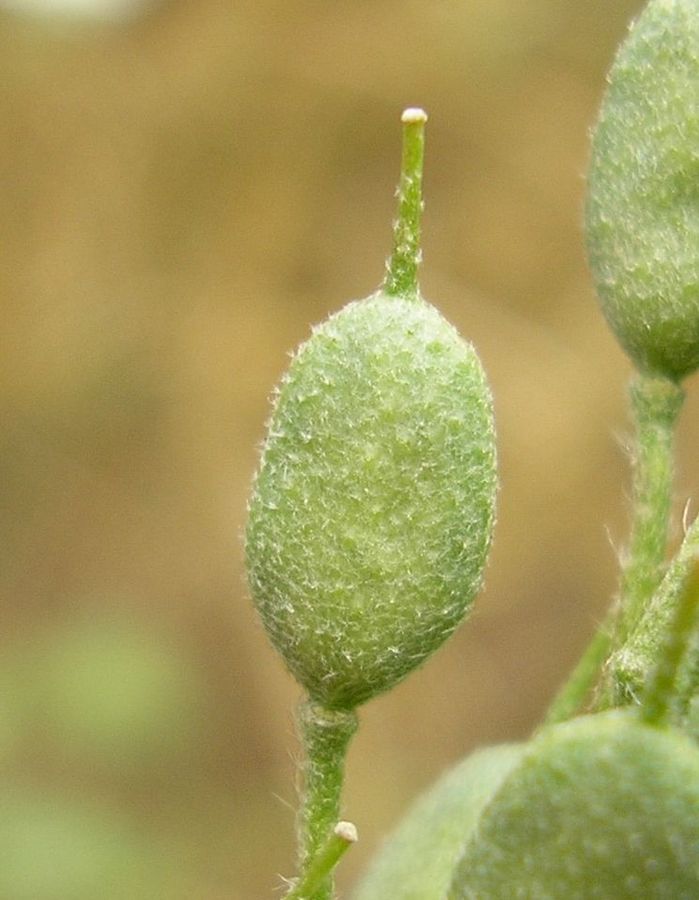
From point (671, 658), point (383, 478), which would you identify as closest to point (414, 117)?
point (383, 478)

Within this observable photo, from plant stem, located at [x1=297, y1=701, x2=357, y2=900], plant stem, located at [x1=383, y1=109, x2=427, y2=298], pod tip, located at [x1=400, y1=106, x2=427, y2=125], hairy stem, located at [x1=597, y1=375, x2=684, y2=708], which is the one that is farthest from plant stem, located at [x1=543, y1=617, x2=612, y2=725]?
pod tip, located at [x1=400, y1=106, x2=427, y2=125]

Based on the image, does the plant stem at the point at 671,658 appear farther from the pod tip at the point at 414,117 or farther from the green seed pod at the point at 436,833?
the green seed pod at the point at 436,833

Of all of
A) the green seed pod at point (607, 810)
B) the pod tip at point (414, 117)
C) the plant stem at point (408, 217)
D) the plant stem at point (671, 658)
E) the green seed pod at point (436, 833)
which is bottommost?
the green seed pod at point (436, 833)

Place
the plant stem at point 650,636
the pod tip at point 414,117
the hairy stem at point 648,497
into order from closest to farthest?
the plant stem at point 650,636 < the pod tip at point 414,117 < the hairy stem at point 648,497

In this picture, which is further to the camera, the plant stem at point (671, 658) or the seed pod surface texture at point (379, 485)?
the seed pod surface texture at point (379, 485)

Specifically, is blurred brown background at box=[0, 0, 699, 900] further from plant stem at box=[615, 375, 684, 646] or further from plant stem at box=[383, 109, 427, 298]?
plant stem at box=[383, 109, 427, 298]

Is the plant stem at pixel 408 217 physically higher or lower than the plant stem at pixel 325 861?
higher

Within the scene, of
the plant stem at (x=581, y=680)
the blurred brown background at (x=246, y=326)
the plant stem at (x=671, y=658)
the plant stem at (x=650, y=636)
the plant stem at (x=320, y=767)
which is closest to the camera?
the plant stem at (x=671, y=658)

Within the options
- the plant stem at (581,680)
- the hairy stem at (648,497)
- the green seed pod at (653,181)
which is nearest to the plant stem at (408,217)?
the green seed pod at (653,181)
